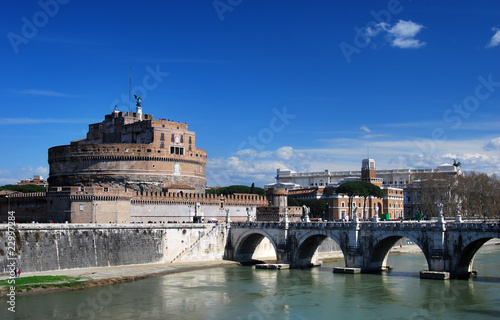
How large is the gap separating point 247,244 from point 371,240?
17287 millimetres

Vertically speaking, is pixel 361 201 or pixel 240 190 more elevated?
pixel 240 190

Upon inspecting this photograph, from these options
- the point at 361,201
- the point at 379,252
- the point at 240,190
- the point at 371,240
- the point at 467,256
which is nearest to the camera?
the point at 467,256

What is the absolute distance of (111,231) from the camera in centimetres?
5366

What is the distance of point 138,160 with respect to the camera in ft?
237

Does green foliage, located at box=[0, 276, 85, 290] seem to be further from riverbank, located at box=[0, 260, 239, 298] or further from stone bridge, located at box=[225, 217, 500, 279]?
stone bridge, located at box=[225, 217, 500, 279]

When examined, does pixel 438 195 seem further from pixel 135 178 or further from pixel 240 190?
pixel 135 178

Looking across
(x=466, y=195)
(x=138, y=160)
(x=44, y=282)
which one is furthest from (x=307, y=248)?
(x=466, y=195)

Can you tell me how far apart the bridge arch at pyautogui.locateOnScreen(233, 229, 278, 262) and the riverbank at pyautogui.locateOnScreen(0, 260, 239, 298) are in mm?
4619

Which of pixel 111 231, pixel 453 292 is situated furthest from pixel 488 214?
pixel 111 231

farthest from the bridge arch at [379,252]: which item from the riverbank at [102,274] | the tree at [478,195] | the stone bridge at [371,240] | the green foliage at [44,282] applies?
the tree at [478,195]

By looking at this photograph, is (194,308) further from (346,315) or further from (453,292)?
(453,292)

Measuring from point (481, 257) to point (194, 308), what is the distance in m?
Answer: 42.3

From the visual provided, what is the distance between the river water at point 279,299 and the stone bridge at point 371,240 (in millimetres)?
1622

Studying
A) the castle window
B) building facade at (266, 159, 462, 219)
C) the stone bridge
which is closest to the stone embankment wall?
the stone bridge
